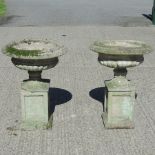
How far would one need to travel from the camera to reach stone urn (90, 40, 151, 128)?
6523 millimetres

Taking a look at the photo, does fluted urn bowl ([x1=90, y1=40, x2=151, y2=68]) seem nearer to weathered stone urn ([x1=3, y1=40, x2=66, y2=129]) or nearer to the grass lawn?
weathered stone urn ([x1=3, y1=40, x2=66, y2=129])

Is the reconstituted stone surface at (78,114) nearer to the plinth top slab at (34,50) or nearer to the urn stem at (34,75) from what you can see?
the urn stem at (34,75)

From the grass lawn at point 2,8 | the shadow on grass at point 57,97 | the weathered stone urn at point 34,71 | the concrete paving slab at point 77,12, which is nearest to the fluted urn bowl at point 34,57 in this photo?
Answer: the weathered stone urn at point 34,71

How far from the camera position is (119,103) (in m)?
6.88

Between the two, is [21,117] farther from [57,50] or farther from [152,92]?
[152,92]

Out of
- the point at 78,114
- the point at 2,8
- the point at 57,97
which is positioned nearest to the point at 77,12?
the point at 2,8

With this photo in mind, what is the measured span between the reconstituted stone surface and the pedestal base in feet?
0.55

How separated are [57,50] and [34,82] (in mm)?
719

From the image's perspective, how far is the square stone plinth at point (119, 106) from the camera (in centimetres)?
680

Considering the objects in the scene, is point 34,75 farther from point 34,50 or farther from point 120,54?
point 120,54

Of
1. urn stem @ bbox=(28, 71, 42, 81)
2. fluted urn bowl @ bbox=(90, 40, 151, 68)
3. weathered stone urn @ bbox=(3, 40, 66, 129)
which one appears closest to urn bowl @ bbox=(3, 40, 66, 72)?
weathered stone urn @ bbox=(3, 40, 66, 129)

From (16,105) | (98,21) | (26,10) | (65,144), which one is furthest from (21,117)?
(26,10)

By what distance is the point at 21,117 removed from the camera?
7289 millimetres

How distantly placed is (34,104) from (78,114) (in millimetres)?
1085
